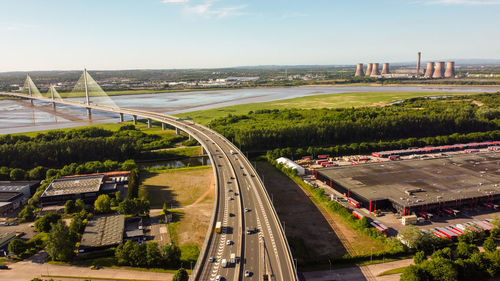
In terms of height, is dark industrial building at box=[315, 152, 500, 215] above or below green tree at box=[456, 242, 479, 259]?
above

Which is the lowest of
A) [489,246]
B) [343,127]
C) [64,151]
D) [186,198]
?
[186,198]

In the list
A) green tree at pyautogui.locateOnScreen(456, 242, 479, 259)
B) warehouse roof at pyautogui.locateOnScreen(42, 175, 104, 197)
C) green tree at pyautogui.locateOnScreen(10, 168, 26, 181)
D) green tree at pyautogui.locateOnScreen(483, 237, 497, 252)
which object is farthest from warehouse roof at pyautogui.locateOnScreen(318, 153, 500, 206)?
green tree at pyautogui.locateOnScreen(10, 168, 26, 181)

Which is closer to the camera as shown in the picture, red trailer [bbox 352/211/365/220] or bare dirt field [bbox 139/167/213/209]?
red trailer [bbox 352/211/365/220]

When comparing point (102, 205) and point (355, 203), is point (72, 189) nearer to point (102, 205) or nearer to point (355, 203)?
point (102, 205)

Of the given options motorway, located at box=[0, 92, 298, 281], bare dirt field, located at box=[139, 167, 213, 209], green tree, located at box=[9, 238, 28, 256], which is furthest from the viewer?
bare dirt field, located at box=[139, 167, 213, 209]

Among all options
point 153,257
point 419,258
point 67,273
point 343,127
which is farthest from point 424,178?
point 67,273

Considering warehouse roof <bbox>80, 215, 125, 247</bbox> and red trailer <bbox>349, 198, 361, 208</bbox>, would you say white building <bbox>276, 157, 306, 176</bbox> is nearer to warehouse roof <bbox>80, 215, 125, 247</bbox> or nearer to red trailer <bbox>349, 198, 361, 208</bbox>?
red trailer <bbox>349, 198, 361, 208</bbox>

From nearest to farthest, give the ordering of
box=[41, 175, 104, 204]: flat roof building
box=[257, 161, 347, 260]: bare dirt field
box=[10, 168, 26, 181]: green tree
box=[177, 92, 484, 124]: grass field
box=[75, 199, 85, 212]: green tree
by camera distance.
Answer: box=[257, 161, 347, 260]: bare dirt field
box=[75, 199, 85, 212]: green tree
box=[41, 175, 104, 204]: flat roof building
box=[10, 168, 26, 181]: green tree
box=[177, 92, 484, 124]: grass field

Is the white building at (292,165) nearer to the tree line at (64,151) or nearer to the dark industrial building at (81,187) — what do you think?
the dark industrial building at (81,187)
